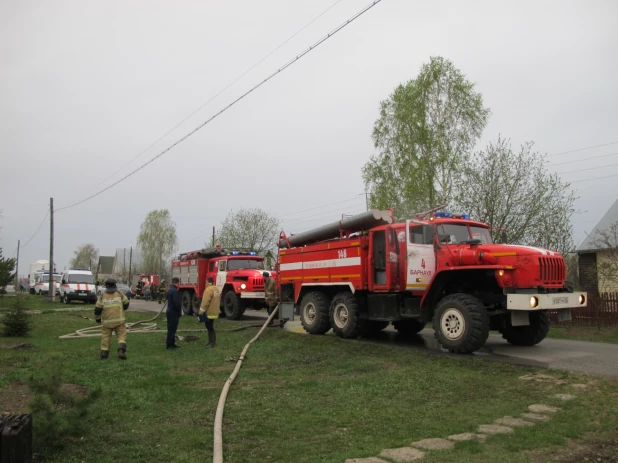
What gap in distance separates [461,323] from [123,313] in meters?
6.73

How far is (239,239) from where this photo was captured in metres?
47.6

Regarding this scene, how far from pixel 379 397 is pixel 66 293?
30.0m

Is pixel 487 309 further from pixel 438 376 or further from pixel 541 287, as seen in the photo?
pixel 438 376

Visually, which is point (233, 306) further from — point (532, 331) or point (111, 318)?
point (532, 331)

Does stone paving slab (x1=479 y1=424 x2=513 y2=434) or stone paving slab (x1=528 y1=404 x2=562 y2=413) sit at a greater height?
stone paving slab (x1=479 y1=424 x2=513 y2=434)

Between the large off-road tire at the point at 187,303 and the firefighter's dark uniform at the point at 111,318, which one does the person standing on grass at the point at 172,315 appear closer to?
the firefighter's dark uniform at the point at 111,318

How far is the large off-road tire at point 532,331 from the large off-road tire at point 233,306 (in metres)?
10.3

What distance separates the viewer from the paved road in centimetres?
912

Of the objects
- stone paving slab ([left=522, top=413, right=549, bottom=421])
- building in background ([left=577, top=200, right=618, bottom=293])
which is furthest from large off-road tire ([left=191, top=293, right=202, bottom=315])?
stone paving slab ([left=522, top=413, right=549, bottom=421])

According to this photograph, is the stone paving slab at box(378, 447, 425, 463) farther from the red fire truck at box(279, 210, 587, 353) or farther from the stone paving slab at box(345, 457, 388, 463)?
the red fire truck at box(279, 210, 587, 353)

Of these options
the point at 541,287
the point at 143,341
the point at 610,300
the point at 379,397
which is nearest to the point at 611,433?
the point at 379,397

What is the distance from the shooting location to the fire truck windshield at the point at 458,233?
11609mm

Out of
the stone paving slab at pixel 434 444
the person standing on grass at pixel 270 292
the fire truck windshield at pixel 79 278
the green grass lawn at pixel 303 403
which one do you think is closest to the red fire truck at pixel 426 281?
the green grass lawn at pixel 303 403

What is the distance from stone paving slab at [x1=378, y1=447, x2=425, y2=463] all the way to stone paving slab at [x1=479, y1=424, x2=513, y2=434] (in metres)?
1.02
